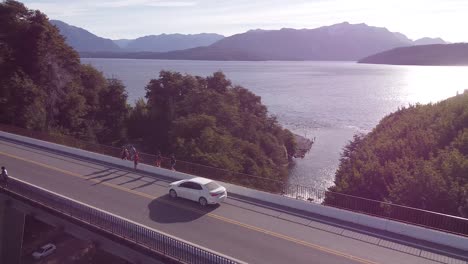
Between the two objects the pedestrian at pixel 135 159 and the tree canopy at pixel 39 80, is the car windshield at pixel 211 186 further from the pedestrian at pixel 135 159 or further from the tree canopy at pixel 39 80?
the tree canopy at pixel 39 80

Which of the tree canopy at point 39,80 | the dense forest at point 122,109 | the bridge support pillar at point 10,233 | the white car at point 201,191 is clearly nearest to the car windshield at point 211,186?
the white car at point 201,191

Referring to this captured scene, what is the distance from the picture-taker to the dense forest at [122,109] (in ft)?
162

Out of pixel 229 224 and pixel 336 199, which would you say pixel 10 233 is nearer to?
pixel 229 224

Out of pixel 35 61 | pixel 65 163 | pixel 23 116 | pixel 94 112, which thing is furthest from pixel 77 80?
pixel 65 163

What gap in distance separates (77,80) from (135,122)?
11.4 meters

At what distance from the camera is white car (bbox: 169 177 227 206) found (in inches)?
884

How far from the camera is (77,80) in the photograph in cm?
6644

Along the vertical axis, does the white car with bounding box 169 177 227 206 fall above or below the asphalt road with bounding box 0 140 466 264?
above

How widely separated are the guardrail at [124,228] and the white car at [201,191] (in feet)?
18.1

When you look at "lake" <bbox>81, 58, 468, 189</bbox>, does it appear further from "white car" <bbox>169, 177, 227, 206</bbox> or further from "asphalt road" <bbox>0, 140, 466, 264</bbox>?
"white car" <bbox>169, 177, 227, 206</bbox>

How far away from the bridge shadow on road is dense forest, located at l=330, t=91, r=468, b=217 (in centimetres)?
1359

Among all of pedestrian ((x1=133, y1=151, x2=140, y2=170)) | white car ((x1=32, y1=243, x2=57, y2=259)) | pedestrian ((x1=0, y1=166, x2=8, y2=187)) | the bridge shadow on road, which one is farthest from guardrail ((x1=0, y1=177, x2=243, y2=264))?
pedestrian ((x1=133, y1=151, x2=140, y2=170))

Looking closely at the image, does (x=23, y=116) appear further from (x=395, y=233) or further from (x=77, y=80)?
(x=395, y=233)

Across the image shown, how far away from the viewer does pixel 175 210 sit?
868 inches
